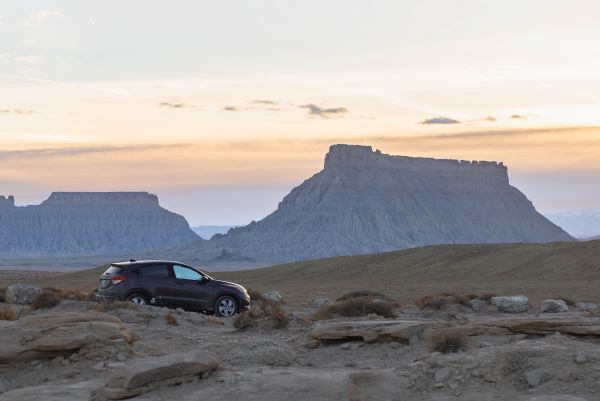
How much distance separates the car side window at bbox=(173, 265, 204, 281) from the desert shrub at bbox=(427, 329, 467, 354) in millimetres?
9581

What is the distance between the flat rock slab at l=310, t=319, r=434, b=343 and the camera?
1372 centimetres

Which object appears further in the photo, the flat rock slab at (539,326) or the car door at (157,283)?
the car door at (157,283)

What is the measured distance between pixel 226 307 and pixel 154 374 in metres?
9.99

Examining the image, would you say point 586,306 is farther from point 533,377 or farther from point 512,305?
point 533,377

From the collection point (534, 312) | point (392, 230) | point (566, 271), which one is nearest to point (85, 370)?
point (534, 312)

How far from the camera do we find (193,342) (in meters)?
15.2

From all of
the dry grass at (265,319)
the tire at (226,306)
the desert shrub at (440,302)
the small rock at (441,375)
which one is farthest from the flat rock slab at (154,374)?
the desert shrub at (440,302)

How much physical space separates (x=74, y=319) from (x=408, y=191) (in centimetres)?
16711

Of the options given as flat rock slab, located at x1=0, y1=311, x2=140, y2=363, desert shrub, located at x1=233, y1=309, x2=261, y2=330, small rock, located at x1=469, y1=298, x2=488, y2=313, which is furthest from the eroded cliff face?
flat rock slab, located at x1=0, y1=311, x2=140, y2=363

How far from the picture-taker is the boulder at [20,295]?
26712mm

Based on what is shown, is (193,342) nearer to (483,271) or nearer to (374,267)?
(483,271)

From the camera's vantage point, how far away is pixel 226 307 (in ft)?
70.2

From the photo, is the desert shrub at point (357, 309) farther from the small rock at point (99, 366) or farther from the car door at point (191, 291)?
the small rock at point (99, 366)

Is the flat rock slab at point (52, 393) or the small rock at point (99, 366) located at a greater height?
the small rock at point (99, 366)
